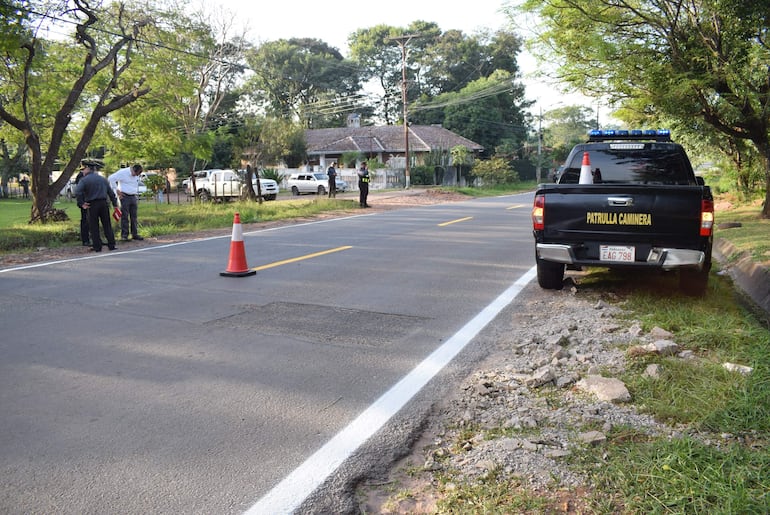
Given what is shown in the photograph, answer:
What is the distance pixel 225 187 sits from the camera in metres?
31.8

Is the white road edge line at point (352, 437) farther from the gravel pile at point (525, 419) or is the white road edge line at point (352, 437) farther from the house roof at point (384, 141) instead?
the house roof at point (384, 141)

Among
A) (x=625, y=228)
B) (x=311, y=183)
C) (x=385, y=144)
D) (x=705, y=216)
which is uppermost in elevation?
(x=385, y=144)

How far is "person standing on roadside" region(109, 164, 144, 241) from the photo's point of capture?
13.5m

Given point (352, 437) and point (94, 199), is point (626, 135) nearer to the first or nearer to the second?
point (352, 437)

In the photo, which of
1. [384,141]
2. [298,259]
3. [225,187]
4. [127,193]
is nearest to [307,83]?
[384,141]

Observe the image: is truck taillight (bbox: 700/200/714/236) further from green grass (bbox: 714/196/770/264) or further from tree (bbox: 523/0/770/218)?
tree (bbox: 523/0/770/218)

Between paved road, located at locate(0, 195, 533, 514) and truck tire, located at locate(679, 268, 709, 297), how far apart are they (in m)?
2.14

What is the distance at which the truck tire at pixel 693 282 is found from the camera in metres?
7.26

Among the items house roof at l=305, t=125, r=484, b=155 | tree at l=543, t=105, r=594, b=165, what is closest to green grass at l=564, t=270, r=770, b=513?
house roof at l=305, t=125, r=484, b=155

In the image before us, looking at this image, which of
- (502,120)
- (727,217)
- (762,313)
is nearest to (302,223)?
(727,217)

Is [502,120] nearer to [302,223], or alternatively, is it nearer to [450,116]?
[450,116]

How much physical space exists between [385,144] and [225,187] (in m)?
25.3

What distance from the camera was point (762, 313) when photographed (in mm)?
6891

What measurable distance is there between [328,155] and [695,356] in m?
51.8
